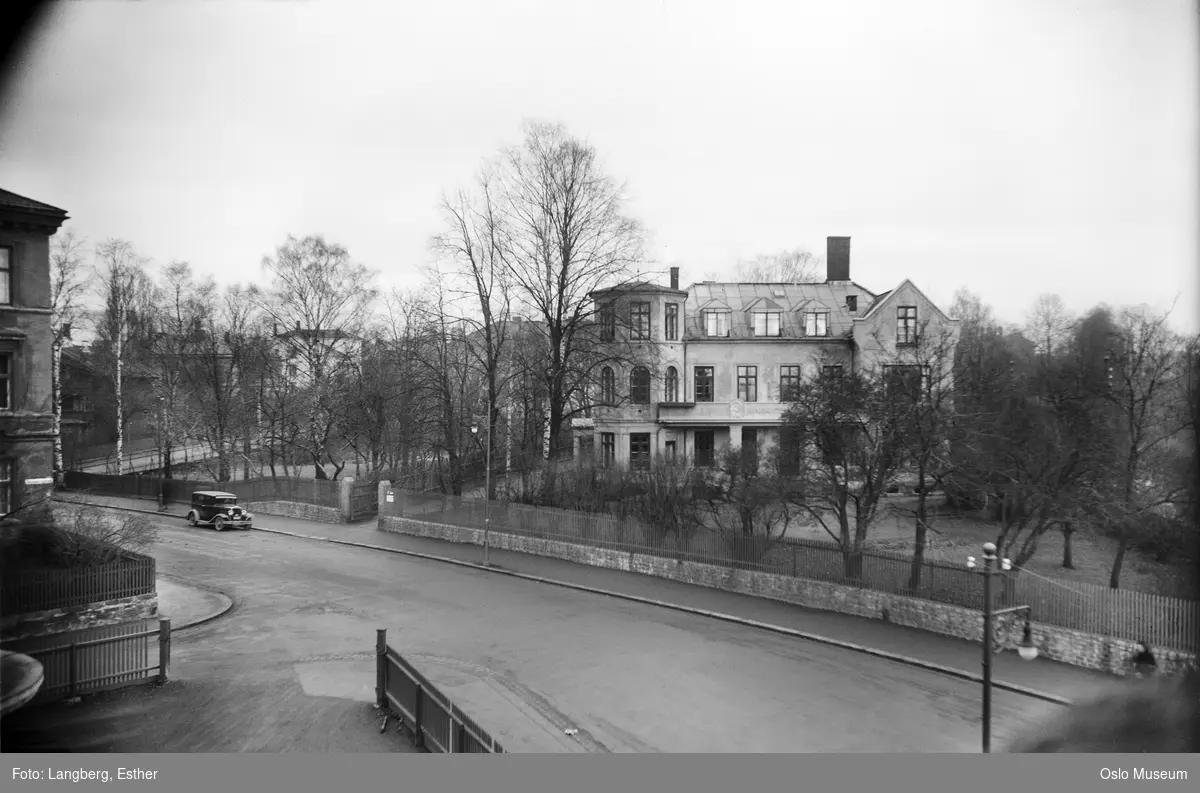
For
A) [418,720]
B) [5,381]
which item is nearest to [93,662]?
[5,381]

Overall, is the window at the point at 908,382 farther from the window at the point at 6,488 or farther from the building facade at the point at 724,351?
the window at the point at 6,488

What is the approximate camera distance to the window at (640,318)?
26234 mm

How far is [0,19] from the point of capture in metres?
6.78

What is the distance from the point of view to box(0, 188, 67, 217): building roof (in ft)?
25.8

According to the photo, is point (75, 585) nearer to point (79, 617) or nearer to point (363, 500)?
point (79, 617)

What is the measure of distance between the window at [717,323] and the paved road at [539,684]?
1610cm

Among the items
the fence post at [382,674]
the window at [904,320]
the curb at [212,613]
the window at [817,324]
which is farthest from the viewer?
the window at [817,324]

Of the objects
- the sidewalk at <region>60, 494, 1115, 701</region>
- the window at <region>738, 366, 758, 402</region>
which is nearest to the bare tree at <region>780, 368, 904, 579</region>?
the sidewalk at <region>60, 494, 1115, 701</region>

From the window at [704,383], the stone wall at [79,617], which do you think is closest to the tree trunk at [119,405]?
the stone wall at [79,617]

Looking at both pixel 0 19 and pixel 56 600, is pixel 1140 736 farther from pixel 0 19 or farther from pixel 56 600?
pixel 56 600

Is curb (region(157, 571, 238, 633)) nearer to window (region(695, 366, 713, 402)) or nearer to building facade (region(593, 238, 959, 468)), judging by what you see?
building facade (region(593, 238, 959, 468))

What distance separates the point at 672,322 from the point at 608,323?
4239mm

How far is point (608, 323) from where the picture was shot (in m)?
25.1

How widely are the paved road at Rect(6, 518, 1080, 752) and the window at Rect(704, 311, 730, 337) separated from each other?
16103 mm
